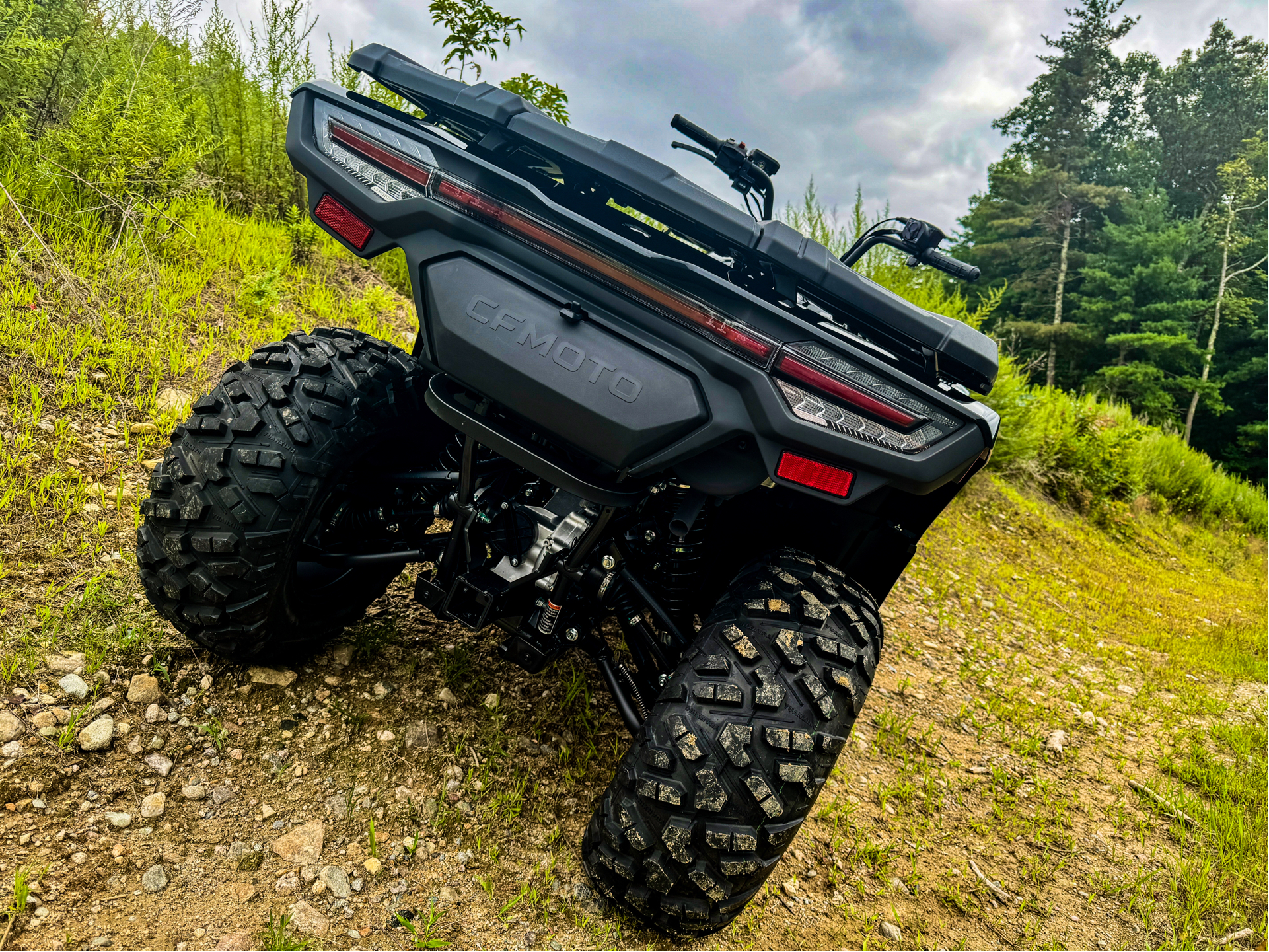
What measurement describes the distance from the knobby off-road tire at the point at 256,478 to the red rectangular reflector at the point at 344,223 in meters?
0.42

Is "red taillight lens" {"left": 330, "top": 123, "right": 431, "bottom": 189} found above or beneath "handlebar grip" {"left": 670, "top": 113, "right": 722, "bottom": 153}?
beneath

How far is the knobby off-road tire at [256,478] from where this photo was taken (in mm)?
1815

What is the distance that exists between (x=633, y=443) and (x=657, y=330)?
0.24m

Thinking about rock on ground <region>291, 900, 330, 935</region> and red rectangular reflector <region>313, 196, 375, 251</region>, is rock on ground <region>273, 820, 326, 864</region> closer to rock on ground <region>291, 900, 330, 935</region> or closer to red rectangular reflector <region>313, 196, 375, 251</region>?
rock on ground <region>291, 900, 330, 935</region>

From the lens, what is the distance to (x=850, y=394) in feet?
4.84

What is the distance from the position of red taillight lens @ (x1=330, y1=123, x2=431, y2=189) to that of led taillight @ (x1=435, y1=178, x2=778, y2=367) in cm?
5

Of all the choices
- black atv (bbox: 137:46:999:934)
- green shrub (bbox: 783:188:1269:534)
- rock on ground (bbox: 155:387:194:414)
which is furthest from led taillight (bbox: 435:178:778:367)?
green shrub (bbox: 783:188:1269:534)

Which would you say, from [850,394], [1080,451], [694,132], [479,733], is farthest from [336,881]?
[1080,451]

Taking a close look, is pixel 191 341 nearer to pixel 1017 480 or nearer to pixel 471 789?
pixel 471 789

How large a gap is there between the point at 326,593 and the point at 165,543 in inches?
18.3

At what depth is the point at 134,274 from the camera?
3672 millimetres

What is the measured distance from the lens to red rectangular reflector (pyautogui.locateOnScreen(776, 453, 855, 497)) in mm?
1468

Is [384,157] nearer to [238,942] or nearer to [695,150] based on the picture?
[695,150]

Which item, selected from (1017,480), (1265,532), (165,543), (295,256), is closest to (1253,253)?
(1265,532)
